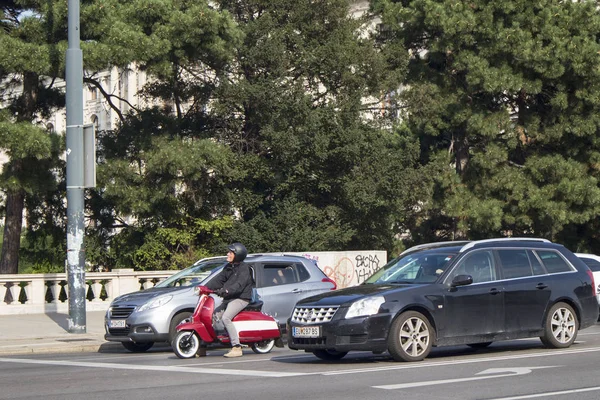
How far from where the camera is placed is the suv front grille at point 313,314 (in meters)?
12.9

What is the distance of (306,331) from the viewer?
1302 centimetres

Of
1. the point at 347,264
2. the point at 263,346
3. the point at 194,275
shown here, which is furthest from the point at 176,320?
the point at 347,264

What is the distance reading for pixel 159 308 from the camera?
16.4 meters

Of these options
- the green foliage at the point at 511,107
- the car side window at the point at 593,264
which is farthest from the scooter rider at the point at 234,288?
the green foliage at the point at 511,107

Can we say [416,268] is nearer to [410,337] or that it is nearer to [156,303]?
[410,337]

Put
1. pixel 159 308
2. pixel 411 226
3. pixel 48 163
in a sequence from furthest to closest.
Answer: pixel 411 226, pixel 48 163, pixel 159 308

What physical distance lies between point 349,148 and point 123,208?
7.93 m

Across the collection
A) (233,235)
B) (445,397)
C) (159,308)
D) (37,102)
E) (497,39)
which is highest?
(497,39)

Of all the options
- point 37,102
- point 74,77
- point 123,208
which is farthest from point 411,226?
point 74,77

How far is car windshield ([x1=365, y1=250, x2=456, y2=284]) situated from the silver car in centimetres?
319

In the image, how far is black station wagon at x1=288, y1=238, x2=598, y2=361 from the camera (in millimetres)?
12672

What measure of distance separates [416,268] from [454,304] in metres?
0.92

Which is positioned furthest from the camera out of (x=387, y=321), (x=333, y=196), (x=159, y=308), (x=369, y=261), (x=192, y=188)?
(x=333, y=196)

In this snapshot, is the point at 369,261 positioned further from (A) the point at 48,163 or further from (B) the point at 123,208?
(A) the point at 48,163
